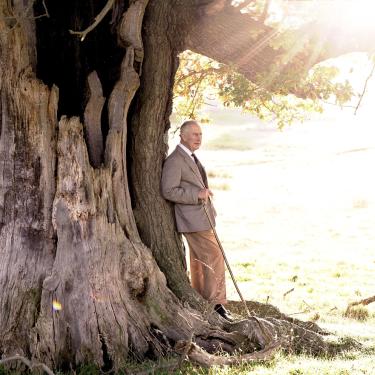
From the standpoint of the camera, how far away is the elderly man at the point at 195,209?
8.05m

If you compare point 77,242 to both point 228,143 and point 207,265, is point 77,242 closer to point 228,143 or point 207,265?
point 207,265

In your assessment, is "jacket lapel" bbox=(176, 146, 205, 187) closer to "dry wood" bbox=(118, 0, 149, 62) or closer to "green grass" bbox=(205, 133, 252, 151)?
"dry wood" bbox=(118, 0, 149, 62)

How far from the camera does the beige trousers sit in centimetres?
839

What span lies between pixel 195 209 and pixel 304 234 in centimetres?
1503

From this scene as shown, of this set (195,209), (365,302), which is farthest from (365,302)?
(195,209)

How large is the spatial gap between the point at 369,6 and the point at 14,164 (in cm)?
401

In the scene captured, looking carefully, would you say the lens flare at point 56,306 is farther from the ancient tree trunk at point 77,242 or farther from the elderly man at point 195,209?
the elderly man at point 195,209

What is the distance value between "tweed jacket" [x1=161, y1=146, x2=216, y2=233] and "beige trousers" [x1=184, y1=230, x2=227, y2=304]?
0.73 ft

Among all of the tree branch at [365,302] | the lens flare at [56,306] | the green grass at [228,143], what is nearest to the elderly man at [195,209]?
the lens flare at [56,306]

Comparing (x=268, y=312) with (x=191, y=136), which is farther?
(x=268, y=312)

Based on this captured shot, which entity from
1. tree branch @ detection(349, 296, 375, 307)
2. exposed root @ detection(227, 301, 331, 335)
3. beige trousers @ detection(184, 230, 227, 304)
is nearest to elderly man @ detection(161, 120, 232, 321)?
beige trousers @ detection(184, 230, 227, 304)

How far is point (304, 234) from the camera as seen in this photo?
22.7m

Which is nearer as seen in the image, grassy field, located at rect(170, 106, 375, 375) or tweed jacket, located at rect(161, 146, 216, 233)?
tweed jacket, located at rect(161, 146, 216, 233)

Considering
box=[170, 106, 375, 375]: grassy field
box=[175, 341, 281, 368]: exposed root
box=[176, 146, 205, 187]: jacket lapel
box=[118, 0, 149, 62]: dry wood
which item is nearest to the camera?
box=[175, 341, 281, 368]: exposed root
